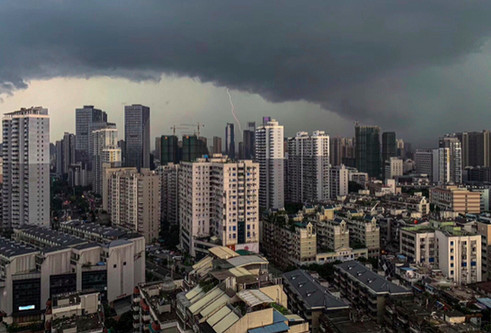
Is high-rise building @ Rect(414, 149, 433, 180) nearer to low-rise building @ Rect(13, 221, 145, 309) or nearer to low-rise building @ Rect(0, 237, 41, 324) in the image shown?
low-rise building @ Rect(13, 221, 145, 309)

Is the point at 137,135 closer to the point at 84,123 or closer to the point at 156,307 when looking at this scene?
the point at 84,123

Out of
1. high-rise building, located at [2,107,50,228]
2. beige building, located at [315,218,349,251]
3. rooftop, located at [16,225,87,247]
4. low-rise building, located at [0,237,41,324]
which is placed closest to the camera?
low-rise building, located at [0,237,41,324]

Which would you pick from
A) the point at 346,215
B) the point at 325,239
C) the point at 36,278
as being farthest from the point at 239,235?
the point at 36,278

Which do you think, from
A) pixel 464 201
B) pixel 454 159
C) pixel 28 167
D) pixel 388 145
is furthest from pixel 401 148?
pixel 28 167

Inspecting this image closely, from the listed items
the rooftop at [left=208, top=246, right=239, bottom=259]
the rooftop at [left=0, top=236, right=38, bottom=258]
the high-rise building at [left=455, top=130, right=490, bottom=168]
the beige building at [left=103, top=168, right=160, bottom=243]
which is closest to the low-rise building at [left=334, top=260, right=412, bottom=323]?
the rooftop at [left=208, top=246, right=239, bottom=259]

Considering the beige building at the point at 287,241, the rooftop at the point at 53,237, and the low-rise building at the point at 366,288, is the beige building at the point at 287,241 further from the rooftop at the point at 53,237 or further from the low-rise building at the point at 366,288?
the rooftop at the point at 53,237

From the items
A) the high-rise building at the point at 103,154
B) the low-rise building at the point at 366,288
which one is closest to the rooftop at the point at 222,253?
the low-rise building at the point at 366,288
